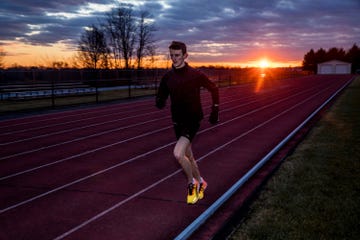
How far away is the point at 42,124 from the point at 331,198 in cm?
1021

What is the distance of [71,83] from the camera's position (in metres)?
26.1

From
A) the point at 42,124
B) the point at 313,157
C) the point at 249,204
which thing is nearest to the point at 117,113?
the point at 42,124

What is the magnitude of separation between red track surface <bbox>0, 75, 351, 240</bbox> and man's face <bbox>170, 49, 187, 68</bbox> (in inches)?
→ 74.6

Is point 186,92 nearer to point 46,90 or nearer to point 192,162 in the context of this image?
point 192,162

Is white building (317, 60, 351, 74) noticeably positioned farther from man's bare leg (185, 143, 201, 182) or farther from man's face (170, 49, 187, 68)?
man's face (170, 49, 187, 68)

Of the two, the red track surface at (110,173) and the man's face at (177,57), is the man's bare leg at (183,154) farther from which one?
the man's face at (177,57)

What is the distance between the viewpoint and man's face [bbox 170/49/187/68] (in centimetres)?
470

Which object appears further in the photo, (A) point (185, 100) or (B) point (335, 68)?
(B) point (335, 68)

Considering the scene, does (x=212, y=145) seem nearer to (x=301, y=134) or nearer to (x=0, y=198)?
(x=301, y=134)

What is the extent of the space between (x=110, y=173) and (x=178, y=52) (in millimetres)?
2991

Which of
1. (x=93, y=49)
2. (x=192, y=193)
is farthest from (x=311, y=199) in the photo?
(x=93, y=49)

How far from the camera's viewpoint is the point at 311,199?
16.8 ft

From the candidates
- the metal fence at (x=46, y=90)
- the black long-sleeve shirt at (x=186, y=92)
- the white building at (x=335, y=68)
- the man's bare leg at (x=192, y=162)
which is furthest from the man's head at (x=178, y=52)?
the white building at (x=335, y=68)

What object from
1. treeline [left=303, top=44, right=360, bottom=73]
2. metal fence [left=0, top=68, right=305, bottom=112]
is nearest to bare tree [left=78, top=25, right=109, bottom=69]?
metal fence [left=0, top=68, right=305, bottom=112]
